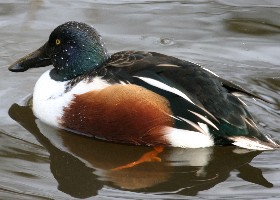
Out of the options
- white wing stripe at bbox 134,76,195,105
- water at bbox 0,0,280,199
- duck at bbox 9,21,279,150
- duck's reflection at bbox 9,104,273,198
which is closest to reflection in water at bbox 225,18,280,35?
water at bbox 0,0,280,199

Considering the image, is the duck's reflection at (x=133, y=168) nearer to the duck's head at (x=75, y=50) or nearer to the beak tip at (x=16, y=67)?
the duck's head at (x=75, y=50)

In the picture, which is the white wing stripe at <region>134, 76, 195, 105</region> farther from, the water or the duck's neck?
the duck's neck

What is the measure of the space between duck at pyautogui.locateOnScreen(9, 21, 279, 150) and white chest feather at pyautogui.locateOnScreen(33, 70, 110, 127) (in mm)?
11

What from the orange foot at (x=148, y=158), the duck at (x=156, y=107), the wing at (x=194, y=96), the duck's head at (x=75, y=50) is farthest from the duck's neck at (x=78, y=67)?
the orange foot at (x=148, y=158)

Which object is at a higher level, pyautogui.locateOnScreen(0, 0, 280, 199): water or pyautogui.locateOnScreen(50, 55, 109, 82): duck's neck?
pyautogui.locateOnScreen(50, 55, 109, 82): duck's neck

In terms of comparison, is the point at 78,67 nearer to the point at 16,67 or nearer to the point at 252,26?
the point at 16,67

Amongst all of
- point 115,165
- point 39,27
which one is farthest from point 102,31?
point 115,165

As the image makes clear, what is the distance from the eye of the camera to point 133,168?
6328mm

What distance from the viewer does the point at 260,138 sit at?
6.57 meters

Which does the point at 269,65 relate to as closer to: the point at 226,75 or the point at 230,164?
the point at 226,75

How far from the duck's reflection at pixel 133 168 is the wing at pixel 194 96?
0.21m

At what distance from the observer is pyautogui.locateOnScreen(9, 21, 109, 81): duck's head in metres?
6.97

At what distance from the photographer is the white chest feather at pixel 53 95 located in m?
6.63

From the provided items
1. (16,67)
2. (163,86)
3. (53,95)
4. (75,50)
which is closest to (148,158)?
(163,86)
